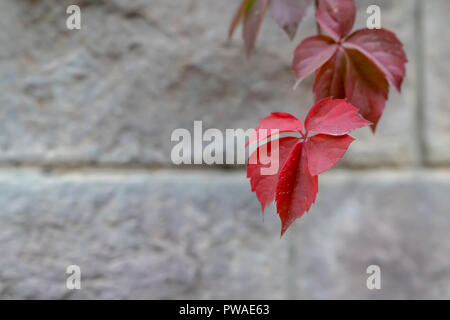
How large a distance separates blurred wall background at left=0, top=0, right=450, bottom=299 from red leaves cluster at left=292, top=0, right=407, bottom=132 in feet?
0.92

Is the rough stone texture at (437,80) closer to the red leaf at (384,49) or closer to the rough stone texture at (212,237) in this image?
the rough stone texture at (212,237)

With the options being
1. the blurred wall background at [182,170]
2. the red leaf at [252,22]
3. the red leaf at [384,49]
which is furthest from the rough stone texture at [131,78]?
the red leaf at [384,49]

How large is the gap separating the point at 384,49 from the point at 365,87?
0.06 meters

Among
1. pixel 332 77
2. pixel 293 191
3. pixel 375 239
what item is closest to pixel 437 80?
pixel 375 239

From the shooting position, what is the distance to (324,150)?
0.38 metres

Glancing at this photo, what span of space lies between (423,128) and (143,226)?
59cm

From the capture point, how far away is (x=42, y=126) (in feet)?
2.25

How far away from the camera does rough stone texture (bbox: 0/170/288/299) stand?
2.17ft

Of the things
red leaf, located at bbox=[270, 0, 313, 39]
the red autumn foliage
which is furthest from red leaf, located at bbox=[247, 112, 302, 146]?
red leaf, located at bbox=[270, 0, 313, 39]

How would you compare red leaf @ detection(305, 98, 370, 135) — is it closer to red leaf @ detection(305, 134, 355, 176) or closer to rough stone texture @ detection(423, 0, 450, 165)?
red leaf @ detection(305, 134, 355, 176)

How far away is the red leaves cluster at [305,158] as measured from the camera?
0.37 meters
